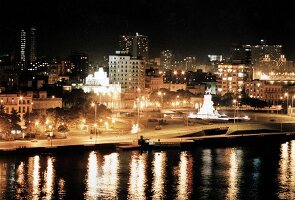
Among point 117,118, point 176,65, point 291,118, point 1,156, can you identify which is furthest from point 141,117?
point 176,65

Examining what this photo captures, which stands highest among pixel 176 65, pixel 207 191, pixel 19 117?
pixel 176 65

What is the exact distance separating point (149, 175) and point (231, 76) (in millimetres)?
29052

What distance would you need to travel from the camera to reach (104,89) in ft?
110

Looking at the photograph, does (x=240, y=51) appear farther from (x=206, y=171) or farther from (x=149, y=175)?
(x=149, y=175)

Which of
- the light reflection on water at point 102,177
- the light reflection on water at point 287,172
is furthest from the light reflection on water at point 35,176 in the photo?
the light reflection on water at point 287,172

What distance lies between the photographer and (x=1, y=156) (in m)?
17.9

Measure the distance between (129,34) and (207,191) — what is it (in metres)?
50.0

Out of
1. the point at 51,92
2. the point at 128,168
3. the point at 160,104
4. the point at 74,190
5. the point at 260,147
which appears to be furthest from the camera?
the point at 160,104

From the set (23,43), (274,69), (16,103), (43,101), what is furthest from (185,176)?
(23,43)

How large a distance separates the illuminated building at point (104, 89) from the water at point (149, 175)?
1266 cm

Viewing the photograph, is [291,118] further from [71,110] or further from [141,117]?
[71,110]

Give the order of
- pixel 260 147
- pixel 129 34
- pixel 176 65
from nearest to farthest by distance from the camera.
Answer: pixel 260 147 → pixel 129 34 → pixel 176 65

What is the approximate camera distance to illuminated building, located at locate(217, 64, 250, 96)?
1756 inches

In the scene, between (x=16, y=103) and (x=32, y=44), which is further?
(x=32, y=44)
